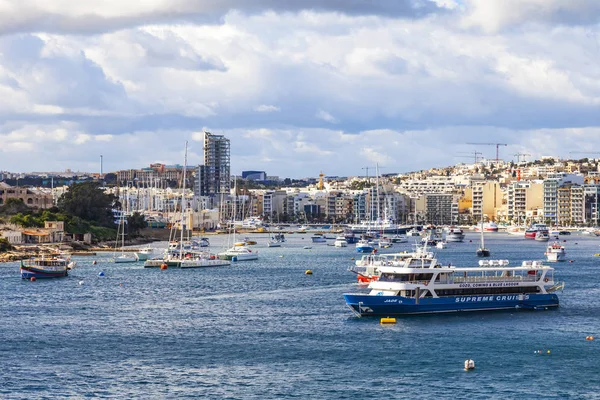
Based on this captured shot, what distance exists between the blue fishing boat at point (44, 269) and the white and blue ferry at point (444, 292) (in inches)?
1479

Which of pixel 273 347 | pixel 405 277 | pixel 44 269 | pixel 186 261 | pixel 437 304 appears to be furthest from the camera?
pixel 186 261

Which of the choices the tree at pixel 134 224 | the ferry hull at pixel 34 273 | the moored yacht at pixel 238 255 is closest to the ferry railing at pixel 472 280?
the ferry hull at pixel 34 273

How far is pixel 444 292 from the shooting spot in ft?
206

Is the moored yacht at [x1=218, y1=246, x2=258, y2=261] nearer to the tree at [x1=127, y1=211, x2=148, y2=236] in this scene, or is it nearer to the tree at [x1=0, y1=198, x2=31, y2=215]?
the tree at [x1=0, y1=198, x2=31, y2=215]

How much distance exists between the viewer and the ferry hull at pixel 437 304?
200 feet

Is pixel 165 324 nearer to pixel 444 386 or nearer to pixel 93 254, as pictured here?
pixel 444 386

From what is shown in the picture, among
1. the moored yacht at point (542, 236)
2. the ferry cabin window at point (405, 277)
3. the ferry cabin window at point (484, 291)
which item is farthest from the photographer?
the moored yacht at point (542, 236)

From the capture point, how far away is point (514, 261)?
11756 cm

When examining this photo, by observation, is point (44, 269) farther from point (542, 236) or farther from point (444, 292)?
point (542, 236)

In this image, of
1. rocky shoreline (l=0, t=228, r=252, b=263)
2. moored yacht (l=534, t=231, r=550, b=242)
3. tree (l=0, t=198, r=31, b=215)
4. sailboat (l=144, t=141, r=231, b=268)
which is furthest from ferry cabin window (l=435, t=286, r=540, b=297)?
moored yacht (l=534, t=231, r=550, b=242)

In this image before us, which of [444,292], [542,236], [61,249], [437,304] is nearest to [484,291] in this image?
[444,292]

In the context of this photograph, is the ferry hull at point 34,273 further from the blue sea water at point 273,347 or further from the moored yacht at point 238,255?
the moored yacht at point 238,255

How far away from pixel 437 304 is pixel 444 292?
108cm

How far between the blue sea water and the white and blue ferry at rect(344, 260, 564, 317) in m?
0.90
